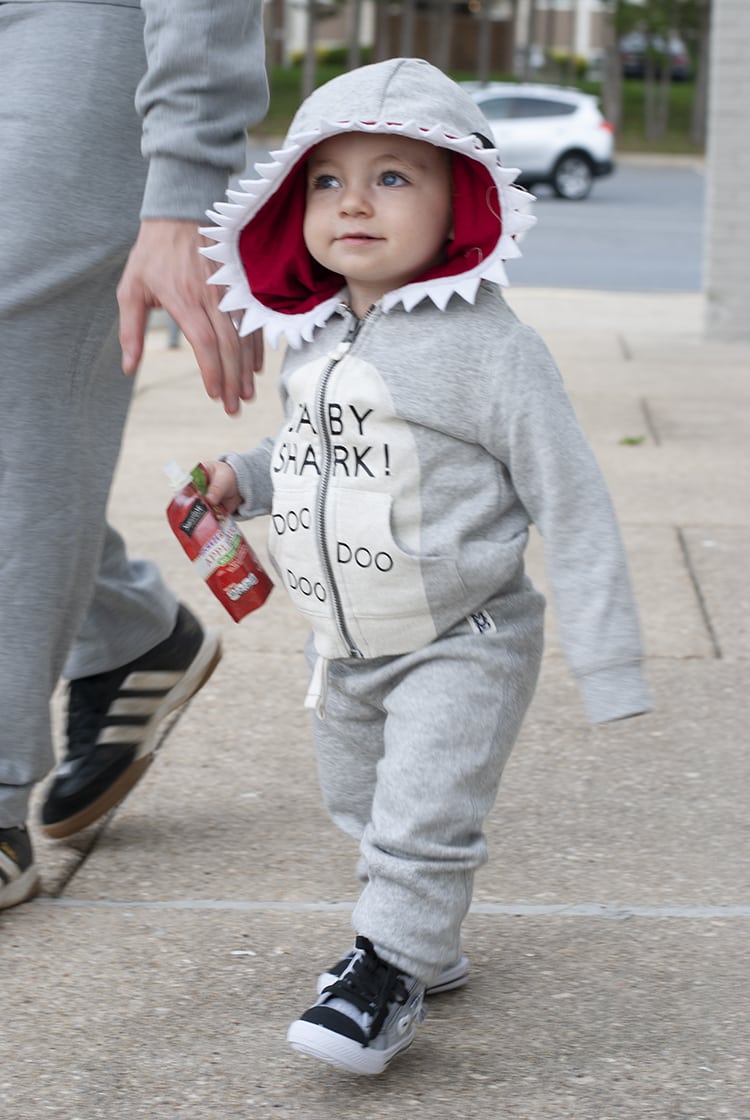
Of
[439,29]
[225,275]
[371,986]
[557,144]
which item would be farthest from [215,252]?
[439,29]

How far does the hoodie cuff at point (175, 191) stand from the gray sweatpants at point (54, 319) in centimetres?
28

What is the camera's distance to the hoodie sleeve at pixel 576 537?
2.29m

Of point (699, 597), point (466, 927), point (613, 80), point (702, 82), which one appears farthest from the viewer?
point (613, 80)

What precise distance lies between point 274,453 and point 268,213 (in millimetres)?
356

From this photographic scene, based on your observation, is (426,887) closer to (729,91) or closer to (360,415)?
(360,415)

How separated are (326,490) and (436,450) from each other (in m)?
0.17

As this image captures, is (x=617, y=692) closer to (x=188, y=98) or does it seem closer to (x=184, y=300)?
(x=184, y=300)

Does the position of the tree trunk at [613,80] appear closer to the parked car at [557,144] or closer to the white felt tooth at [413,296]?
the parked car at [557,144]

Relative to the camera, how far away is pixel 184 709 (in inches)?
160

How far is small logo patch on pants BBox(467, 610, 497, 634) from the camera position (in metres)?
2.44

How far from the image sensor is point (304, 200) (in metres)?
2.61

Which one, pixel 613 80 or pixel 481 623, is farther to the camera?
pixel 613 80

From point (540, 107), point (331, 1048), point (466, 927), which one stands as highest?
point (331, 1048)

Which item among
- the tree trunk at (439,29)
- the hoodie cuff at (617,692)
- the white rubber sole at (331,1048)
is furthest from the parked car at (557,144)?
the white rubber sole at (331,1048)
